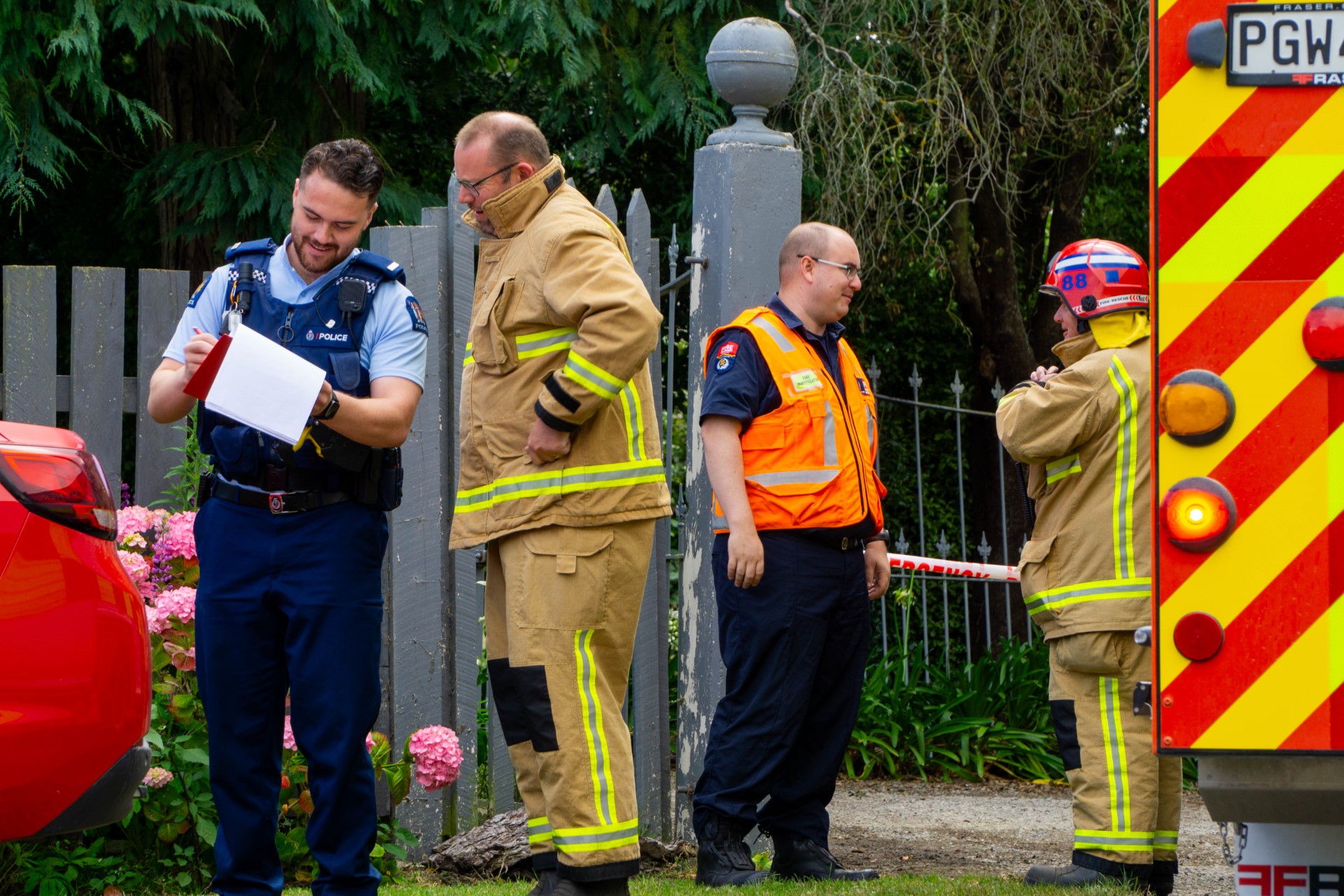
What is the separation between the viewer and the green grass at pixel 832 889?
4367mm

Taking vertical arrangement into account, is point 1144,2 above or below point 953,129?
above

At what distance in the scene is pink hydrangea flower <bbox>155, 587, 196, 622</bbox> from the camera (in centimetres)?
465

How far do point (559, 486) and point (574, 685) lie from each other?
0.50 meters

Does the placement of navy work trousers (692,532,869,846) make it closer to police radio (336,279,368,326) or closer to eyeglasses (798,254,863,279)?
eyeglasses (798,254,863,279)

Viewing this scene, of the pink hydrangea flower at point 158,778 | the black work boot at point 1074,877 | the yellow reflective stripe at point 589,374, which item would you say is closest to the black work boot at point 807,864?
the black work boot at point 1074,877

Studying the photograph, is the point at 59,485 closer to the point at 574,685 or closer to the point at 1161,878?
the point at 574,685

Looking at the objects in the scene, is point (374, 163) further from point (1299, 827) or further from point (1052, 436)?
point (1299, 827)

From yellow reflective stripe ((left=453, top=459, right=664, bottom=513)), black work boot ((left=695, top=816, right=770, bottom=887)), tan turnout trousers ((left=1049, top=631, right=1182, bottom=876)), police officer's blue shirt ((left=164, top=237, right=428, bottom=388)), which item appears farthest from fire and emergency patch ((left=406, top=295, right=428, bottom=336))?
tan turnout trousers ((left=1049, top=631, right=1182, bottom=876))

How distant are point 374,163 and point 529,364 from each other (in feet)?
2.09

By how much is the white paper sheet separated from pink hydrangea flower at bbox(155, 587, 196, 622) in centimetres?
139

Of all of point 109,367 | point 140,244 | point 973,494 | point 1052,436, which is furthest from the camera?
point 973,494

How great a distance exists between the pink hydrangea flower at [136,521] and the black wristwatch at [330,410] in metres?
1.48

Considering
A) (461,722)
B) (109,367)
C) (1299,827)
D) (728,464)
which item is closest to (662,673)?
(461,722)

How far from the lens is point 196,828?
4.65 meters
